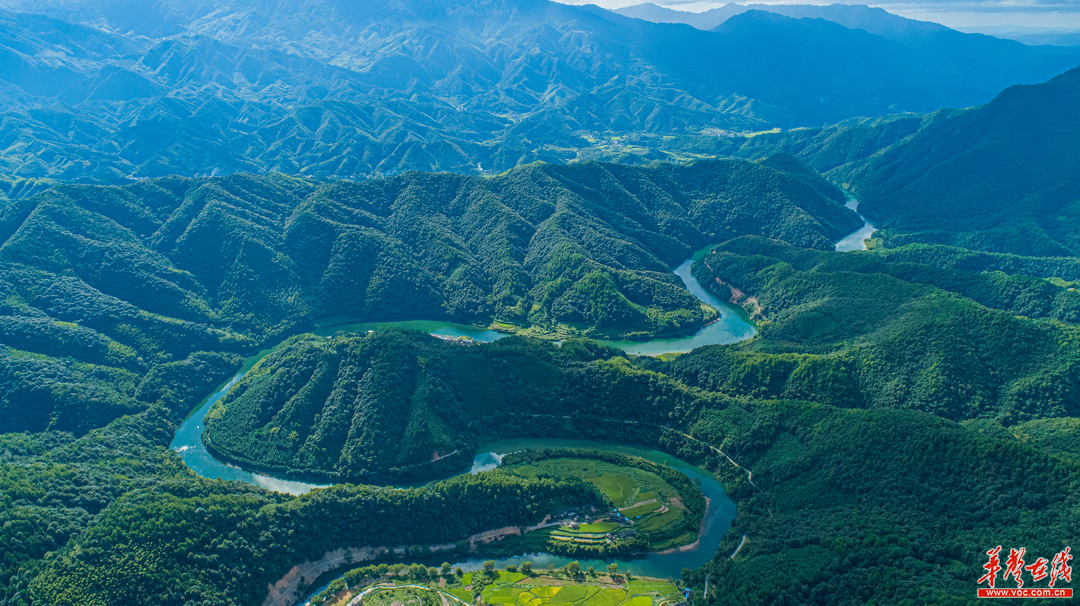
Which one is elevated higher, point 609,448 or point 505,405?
point 505,405

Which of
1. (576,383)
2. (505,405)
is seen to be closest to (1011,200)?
(576,383)

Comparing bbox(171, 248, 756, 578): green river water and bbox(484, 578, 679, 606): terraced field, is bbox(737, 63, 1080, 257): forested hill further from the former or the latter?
bbox(484, 578, 679, 606): terraced field

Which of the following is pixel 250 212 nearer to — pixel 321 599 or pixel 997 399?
pixel 321 599

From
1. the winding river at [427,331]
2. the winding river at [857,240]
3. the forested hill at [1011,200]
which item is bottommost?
the winding river at [427,331]

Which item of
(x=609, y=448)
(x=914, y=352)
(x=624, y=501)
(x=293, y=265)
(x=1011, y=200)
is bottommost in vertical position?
(x=609, y=448)

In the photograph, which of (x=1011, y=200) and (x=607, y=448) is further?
(x=1011, y=200)

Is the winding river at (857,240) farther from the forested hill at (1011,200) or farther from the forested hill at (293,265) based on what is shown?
the forested hill at (1011,200)

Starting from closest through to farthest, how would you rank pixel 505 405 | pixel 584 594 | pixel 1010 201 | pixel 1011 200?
1. pixel 584 594
2. pixel 505 405
3. pixel 1010 201
4. pixel 1011 200

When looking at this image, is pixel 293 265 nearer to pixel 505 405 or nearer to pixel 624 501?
pixel 505 405

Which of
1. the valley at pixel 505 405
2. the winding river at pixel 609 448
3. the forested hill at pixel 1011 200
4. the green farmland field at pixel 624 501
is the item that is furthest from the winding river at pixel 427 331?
the forested hill at pixel 1011 200
